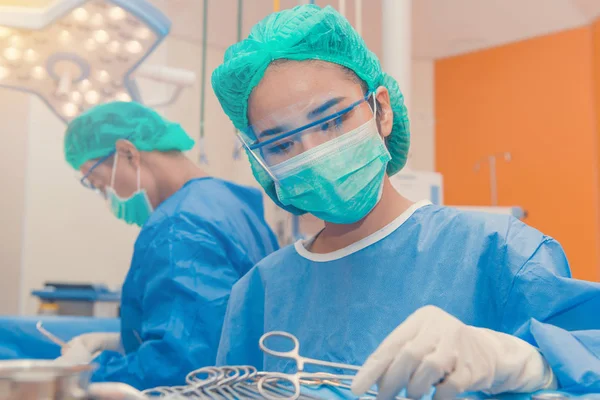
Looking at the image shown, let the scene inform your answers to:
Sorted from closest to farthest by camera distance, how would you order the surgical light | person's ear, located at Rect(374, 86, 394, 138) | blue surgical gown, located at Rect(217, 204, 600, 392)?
Answer: 1. blue surgical gown, located at Rect(217, 204, 600, 392)
2. person's ear, located at Rect(374, 86, 394, 138)
3. the surgical light

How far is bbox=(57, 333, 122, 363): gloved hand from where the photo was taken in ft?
6.14

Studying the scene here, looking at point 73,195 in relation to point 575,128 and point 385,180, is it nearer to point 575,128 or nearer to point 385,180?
point 385,180

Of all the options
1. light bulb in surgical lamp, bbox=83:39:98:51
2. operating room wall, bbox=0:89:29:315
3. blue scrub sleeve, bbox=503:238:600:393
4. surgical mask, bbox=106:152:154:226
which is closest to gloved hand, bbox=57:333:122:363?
surgical mask, bbox=106:152:154:226

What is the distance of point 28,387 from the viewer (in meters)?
0.45

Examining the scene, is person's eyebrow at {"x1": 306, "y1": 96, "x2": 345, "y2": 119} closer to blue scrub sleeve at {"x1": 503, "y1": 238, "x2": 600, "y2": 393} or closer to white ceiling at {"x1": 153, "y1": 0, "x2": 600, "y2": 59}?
blue scrub sleeve at {"x1": 503, "y1": 238, "x2": 600, "y2": 393}

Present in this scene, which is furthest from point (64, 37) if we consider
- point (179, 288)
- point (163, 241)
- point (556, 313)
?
point (556, 313)

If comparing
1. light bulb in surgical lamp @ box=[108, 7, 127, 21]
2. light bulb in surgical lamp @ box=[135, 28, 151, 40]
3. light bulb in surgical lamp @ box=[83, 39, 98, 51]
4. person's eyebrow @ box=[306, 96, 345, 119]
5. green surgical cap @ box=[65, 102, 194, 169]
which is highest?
light bulb in surgical lamp @ box=[108, 7, 127, 21]

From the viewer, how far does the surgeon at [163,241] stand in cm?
160

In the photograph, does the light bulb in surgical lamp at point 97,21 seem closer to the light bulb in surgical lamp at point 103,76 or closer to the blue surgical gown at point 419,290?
the light bulb in surgical lamp at point 103,76

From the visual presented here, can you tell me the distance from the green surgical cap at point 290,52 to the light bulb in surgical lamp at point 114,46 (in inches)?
31.6

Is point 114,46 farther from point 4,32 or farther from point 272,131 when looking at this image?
point 272,131

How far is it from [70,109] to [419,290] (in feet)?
5.24

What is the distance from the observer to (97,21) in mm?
1871

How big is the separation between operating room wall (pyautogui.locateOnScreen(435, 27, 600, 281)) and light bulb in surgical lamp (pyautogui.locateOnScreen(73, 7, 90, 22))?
3971mm
